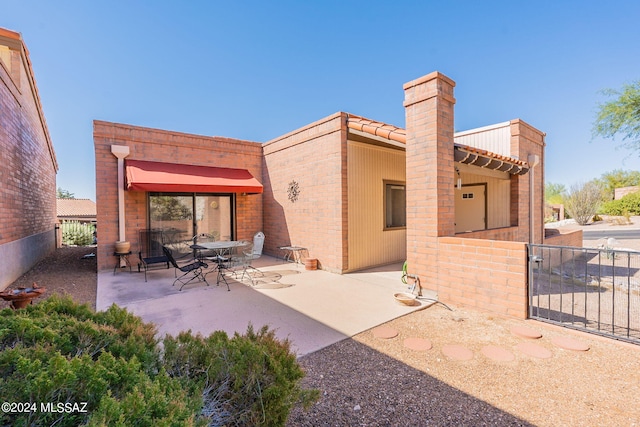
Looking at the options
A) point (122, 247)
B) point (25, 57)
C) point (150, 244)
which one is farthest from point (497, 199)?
point (25, 57)

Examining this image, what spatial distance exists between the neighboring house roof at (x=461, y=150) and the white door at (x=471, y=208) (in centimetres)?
218

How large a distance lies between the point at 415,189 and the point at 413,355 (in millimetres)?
3953

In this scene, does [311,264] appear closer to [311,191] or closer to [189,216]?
[311,191]

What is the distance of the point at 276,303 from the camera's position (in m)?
6.31

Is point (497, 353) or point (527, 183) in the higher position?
point (527, 183)

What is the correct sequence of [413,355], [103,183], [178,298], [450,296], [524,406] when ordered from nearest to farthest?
[524,406] < [413,355] < [450,296] < [178,298] < [103,183]

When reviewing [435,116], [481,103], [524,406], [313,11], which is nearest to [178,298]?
[524,406]

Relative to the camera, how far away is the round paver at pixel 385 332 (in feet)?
15.2

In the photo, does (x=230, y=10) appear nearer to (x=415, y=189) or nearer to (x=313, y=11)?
(x=313, y=11)

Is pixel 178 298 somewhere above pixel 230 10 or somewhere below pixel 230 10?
below

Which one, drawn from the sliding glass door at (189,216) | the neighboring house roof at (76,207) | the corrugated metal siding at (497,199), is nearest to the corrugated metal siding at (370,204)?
the corrugated metal siding at (497,199)

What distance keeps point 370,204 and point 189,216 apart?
720 cm

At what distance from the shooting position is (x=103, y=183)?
969 cm

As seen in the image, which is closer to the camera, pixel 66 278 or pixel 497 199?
pixel 66 278
